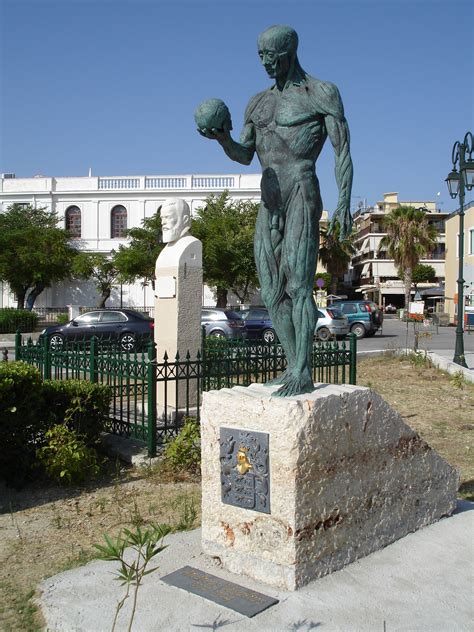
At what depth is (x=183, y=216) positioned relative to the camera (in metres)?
8.12

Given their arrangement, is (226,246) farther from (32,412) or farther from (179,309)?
(32,412)

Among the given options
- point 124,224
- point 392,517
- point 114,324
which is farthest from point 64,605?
point 124,224

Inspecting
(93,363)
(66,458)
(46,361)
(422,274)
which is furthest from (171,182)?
(66,458)

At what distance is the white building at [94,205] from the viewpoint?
140ft

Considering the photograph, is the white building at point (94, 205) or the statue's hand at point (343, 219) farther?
the white building at point (94, 205)

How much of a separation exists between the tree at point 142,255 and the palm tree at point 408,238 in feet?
61.1

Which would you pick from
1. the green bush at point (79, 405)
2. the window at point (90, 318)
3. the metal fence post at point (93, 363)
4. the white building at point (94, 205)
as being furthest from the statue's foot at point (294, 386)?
the white building at point (94, 205)

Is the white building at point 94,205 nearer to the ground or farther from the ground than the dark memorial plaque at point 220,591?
farther from the ground

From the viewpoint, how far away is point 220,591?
3.31 m

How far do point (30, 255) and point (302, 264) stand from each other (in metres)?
33.9

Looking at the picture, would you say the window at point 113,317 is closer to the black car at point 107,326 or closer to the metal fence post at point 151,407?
the black car at point 107,326

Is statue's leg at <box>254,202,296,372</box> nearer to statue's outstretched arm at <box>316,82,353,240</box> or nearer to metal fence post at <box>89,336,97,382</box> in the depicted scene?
statue's outstretched arm at <box>316,82,353,240</box>

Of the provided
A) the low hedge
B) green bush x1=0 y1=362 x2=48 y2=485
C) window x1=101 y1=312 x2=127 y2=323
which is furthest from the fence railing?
window x1=101 y1=312 x2=127 y2=323

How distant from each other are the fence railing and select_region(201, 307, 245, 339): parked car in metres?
12.0
